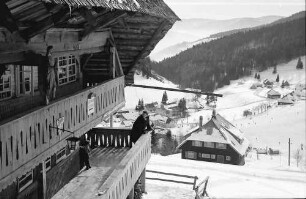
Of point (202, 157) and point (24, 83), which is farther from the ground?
point (24, 83)

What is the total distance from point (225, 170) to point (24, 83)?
20.9 metres

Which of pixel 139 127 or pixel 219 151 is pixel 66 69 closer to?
pixel 139 127

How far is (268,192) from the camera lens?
24.9 metres

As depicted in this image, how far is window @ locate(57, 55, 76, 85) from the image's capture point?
14.1m

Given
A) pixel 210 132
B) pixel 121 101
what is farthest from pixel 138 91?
pixel 121 101

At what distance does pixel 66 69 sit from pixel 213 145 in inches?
1878

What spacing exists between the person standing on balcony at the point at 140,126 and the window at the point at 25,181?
375cm

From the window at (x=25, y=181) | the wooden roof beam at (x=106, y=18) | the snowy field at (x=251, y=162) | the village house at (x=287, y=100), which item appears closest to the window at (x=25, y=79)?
the wooden roof beam at (x=106, y=18)

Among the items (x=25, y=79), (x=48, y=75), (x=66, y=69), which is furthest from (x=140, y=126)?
(x=48, y=75)

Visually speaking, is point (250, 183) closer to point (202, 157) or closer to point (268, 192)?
point (268, 192)

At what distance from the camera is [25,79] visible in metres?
11.3

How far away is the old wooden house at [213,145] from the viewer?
59.9m

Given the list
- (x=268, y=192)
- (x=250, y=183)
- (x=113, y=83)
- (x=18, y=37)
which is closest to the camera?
(x=18, y=37)

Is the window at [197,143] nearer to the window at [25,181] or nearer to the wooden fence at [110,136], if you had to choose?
the wooden fence at [110,136]
